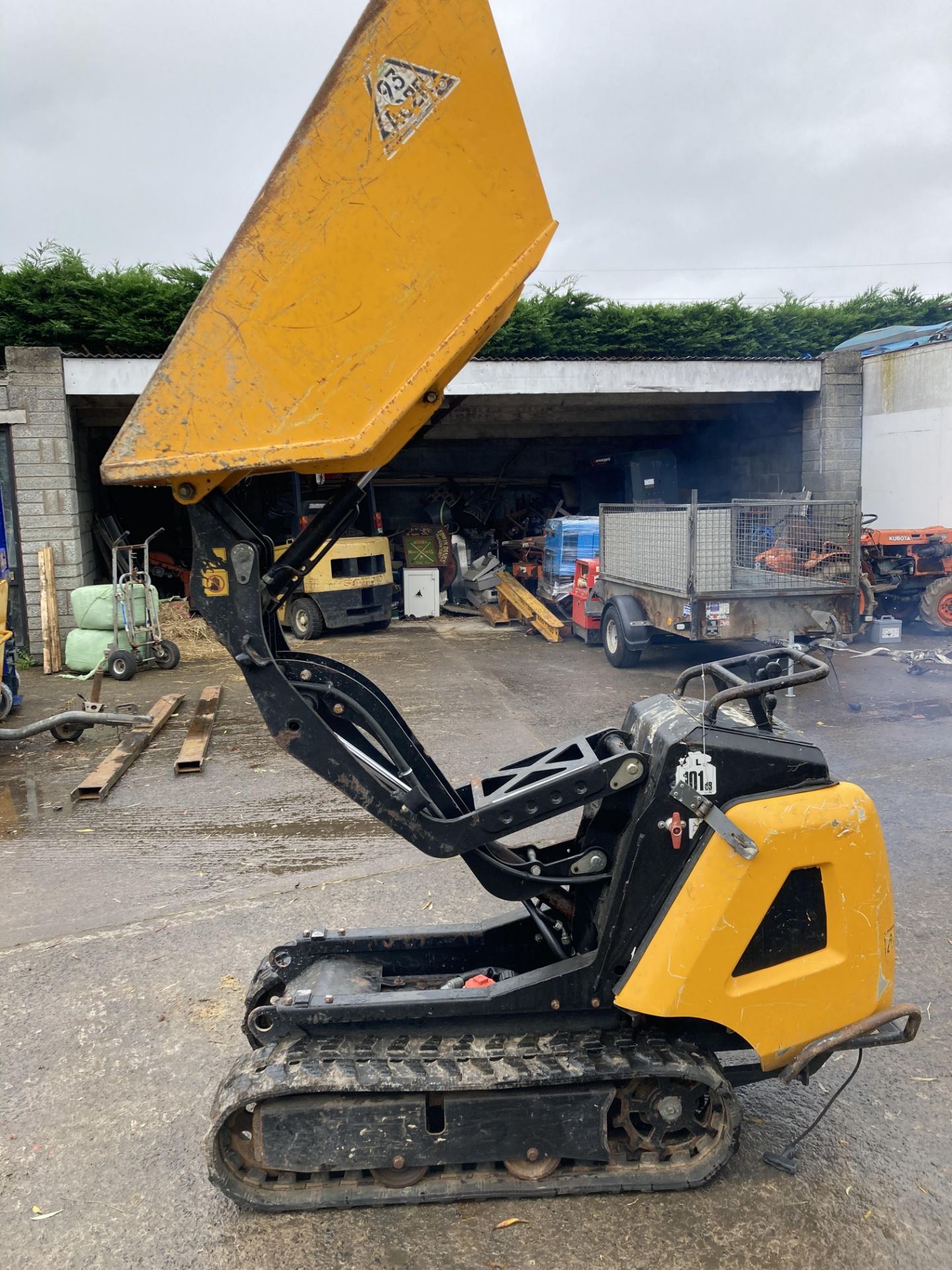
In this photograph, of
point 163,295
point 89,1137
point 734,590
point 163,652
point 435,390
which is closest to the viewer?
point 435,390

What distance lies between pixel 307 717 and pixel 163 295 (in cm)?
1274

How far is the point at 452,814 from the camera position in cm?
288

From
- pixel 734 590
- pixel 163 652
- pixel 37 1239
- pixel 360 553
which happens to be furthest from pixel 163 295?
pixel 37 1239

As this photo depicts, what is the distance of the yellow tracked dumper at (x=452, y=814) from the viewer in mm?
2348

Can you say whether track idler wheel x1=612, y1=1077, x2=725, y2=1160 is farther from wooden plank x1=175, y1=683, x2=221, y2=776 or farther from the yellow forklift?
the yellow forklift

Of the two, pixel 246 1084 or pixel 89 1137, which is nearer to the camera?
pixel 246 1084

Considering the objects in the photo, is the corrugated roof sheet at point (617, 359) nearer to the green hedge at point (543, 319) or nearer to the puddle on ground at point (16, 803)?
the green hedge at point (543, 319)

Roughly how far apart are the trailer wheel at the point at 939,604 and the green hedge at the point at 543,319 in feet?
18.2

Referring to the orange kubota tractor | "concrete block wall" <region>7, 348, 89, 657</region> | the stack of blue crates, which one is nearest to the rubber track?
"concrete block wall" <region>7, 348, 89, 657</region>

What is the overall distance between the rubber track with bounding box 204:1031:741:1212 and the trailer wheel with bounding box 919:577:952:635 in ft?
37.3

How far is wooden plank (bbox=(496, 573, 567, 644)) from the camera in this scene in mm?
13406

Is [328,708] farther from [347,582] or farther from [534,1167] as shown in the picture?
[347,582]

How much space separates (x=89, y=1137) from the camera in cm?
292

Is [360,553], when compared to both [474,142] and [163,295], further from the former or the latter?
[474,142]
